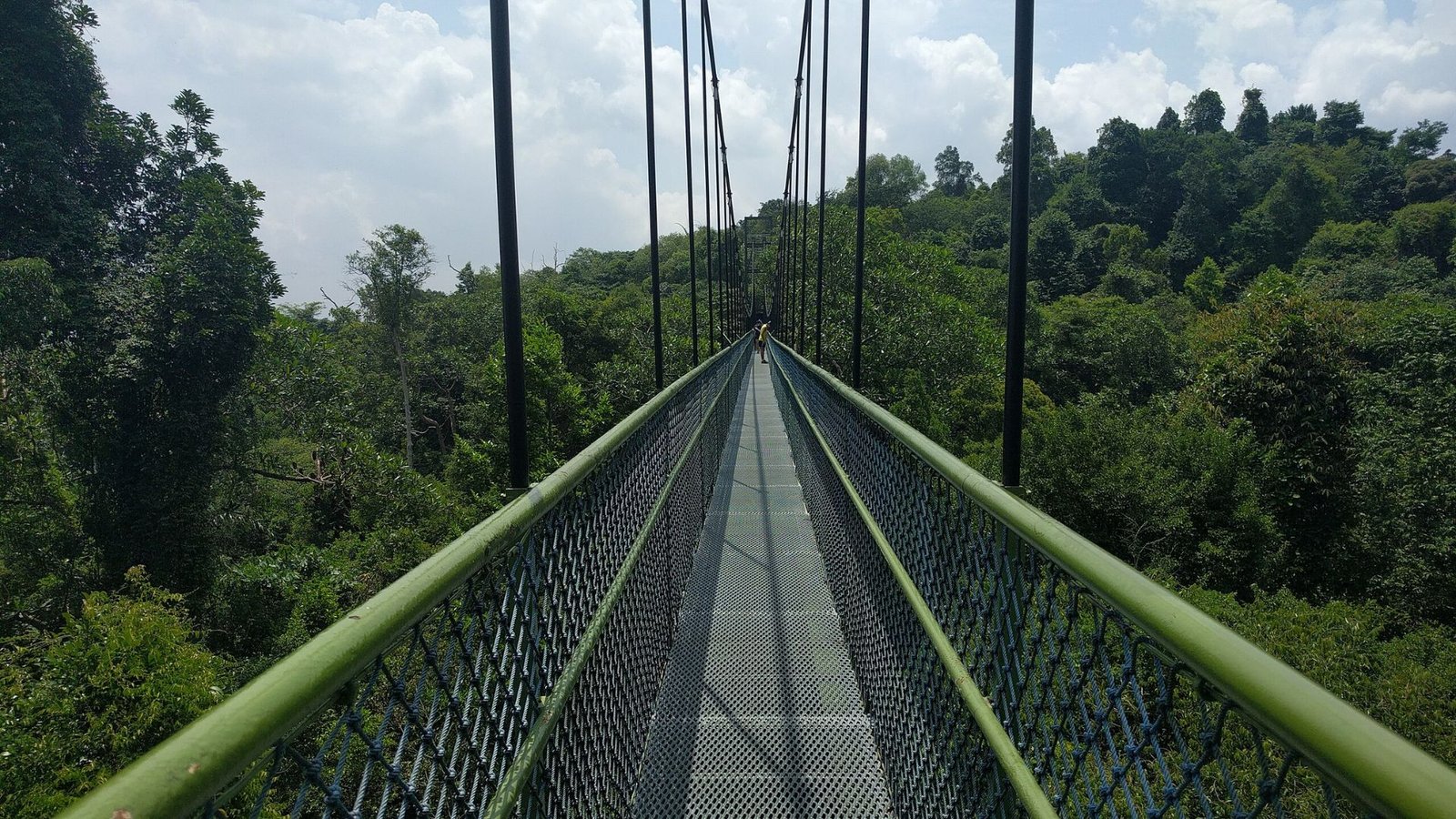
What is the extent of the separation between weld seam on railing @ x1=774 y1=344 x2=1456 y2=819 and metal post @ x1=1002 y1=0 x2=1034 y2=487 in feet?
3.46

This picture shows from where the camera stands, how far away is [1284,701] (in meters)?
0.63

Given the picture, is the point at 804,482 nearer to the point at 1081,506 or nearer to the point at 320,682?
the point at 320,682

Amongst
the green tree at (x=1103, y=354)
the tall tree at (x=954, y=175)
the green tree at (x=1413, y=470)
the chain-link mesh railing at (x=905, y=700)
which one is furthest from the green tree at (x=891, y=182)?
the chain-link mesh railing at (x=905, y=700)

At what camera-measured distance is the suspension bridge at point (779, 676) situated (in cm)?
68

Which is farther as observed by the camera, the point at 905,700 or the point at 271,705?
the point at 905,700

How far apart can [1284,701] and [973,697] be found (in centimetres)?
89

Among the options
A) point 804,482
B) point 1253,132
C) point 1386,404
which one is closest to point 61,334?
point 804,482

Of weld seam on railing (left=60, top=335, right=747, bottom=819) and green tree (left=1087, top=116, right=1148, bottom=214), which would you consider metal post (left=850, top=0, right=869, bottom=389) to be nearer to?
weld seam on railing (left=60, top=335, right=747, bottom=819)

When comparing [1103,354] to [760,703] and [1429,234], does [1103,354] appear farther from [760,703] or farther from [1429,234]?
[760,703]

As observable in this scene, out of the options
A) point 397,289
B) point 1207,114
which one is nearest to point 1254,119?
point 1207,114

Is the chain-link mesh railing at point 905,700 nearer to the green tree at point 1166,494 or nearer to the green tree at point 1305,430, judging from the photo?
the green tree at point 1166,494

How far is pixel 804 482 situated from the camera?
18.1ft

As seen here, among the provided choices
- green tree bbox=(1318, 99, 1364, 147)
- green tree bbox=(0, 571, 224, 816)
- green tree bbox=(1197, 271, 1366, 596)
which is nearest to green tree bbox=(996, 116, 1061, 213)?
green tree bbox=(1318, 99, 1364, 147)

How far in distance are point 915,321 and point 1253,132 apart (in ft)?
257
